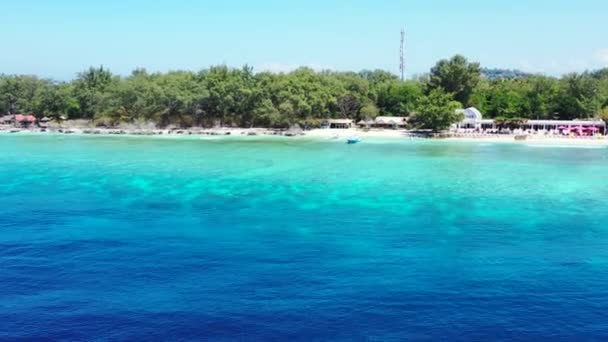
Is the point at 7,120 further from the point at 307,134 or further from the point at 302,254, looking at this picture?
the point at 302,254

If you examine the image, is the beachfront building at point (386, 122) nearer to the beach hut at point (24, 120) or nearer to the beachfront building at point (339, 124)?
the beachfront building at point (339, 124)

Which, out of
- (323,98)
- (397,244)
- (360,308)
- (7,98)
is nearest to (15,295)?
(360,308)

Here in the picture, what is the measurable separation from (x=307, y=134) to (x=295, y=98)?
4.60m

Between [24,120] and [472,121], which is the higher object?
[24,120]

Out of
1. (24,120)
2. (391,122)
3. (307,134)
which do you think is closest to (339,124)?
(307,134)

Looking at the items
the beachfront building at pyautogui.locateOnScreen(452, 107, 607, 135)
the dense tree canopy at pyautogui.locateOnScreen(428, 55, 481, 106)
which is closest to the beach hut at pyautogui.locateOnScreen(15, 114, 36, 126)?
the dense tree canopy at pyautogui.locateOnScreen(428, 55, 481, 106)

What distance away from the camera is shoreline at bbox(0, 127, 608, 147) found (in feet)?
221

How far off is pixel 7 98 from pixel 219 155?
52.8m

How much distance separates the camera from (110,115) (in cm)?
8756

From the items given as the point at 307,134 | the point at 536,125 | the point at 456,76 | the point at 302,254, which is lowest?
the point at 302,254

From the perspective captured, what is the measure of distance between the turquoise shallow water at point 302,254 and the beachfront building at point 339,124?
36638mm

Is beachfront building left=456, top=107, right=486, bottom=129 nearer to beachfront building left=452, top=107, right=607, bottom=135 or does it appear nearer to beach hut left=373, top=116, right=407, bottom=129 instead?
beachfront building left=452, top=107, right=607, bottom=135

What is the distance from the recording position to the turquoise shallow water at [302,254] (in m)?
16.4

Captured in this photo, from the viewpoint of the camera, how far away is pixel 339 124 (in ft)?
266
